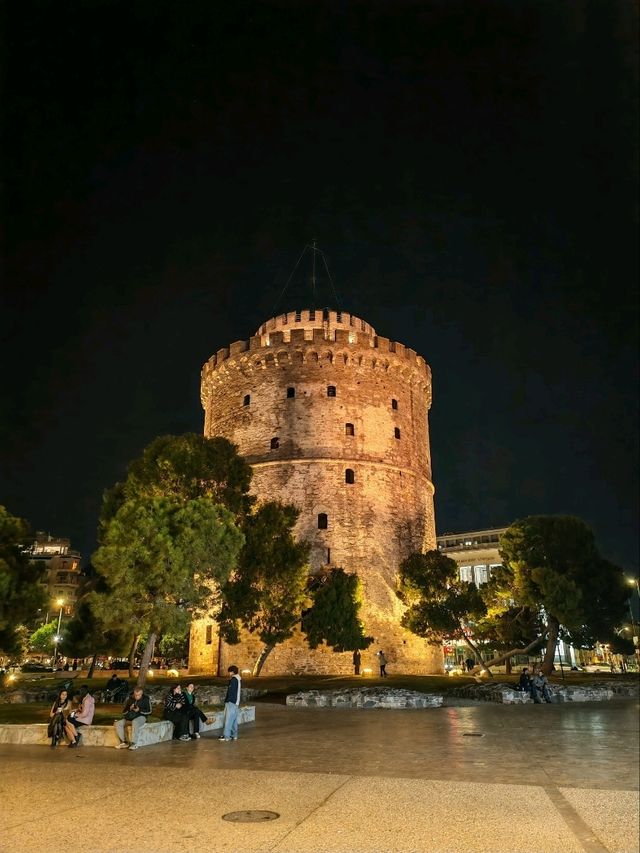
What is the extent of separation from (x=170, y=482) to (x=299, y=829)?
58.5 feet

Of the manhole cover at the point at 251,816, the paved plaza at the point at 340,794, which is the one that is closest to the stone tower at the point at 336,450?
the paved plaza at the point at 340,794

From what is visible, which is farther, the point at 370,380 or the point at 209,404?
the point at 209,404

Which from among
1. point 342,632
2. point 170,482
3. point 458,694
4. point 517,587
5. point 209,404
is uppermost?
point 209,404

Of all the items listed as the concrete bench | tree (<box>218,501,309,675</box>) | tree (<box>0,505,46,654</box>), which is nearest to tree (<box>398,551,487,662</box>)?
tree (<box>218,501,309,675</box>)

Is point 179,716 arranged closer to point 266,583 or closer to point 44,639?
point 266,583

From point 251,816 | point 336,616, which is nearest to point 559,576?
point 336,616

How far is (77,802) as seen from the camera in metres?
5.89

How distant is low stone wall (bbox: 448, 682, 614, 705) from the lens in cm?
1752

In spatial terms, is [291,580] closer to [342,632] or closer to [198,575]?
[342,632]

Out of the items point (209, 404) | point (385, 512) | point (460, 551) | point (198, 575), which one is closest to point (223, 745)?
point (198, 575)

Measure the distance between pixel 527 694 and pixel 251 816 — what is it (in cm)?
1430

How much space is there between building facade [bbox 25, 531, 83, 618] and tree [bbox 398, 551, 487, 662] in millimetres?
47848

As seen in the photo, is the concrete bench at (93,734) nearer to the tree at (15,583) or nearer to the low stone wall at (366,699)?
the low stone wall at (366,699)

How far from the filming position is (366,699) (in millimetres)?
17203
